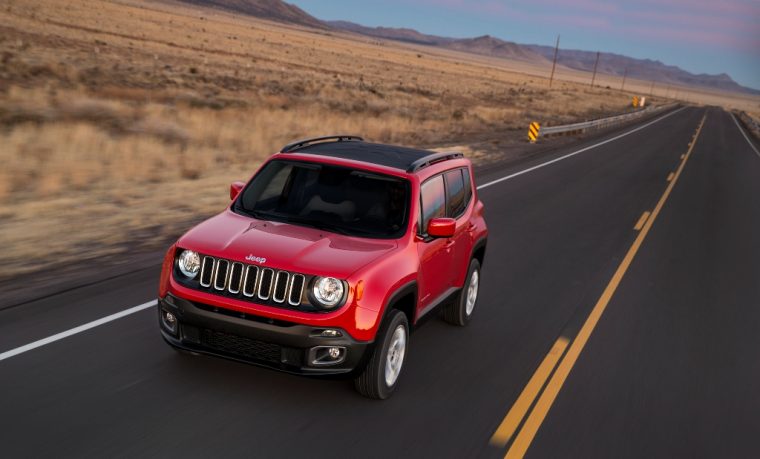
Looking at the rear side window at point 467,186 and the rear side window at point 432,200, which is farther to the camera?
the rear side window at point 467,186

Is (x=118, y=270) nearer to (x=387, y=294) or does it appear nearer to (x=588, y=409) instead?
(x=387, y=294)

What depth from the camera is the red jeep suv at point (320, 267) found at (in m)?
4.99

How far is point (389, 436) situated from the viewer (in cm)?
511

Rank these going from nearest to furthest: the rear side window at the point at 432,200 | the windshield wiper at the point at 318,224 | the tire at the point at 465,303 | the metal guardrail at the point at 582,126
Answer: the windshield wiper at the point at 318,224 < the rear side window at the point at 432,200 < the tire at the point at 465,303 < the metal guardrail at the point at 582,126

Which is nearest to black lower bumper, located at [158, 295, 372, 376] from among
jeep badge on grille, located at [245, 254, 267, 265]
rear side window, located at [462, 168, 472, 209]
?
jeep badge on grille, located at [245, 254, 267, 265]

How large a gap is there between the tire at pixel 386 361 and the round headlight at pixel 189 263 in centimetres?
137

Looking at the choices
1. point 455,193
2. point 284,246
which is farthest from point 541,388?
point 284,246

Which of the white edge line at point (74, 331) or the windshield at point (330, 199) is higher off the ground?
the windshield at point (330, 199)

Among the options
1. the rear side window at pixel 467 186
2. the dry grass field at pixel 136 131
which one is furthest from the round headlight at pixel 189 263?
the dry grass field at pixel 136 131

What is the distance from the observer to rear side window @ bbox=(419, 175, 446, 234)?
6.19 metres

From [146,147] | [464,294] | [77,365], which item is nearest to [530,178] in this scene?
Result: [146,147]

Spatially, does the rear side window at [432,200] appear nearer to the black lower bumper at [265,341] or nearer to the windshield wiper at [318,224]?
the windshield wiper at [318,224]

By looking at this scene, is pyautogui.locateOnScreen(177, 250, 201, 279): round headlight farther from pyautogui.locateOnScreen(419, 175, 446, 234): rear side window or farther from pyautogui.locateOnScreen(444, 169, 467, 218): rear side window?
pyautogui.locateOnScreen(444, 169, 467, 218): rear side window

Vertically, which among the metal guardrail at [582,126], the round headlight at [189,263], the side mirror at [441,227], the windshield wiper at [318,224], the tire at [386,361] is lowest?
the metal guardrail at [582,126]
